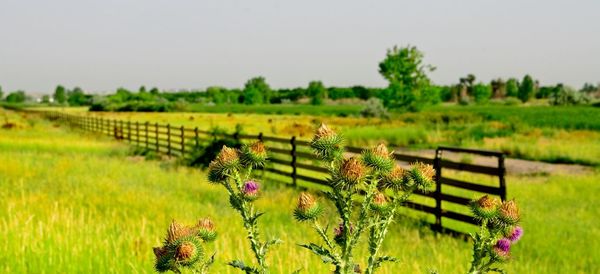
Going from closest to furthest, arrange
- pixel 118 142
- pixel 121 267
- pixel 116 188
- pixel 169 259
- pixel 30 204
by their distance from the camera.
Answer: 1. pixel 169 259
2. pixel 121 267
3. pixel 30 204
4. pixel 116 188
5. pixel 118 142

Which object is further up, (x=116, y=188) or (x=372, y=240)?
(x=372, y=240)

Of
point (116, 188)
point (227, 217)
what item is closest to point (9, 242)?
point (227, 217)

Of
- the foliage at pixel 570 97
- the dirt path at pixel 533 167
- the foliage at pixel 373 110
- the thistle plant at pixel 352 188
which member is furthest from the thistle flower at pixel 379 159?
the foliage at pixel 570 97

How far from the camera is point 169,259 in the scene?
210cm

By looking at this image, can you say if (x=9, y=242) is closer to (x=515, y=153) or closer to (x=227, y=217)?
(x=227, y=217)

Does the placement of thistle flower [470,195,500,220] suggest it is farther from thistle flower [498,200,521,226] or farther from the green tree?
the green tree

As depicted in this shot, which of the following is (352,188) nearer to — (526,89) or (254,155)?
(254,155)

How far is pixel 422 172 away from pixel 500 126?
4093 centimetres

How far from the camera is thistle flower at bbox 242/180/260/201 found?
7.43 ft

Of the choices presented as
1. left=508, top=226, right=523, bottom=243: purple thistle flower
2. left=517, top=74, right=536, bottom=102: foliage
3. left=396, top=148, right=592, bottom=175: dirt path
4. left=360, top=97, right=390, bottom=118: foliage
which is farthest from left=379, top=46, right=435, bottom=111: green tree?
left=517, top=74, right=536, bottom=102: foliage

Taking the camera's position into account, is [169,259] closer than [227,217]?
Yes

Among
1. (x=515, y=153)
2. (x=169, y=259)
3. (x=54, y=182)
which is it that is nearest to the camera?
(x=169, y=259)

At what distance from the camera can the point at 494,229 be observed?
2.14 metres

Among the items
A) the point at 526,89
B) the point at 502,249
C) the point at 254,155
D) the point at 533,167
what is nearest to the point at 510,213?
the point at 502,249
